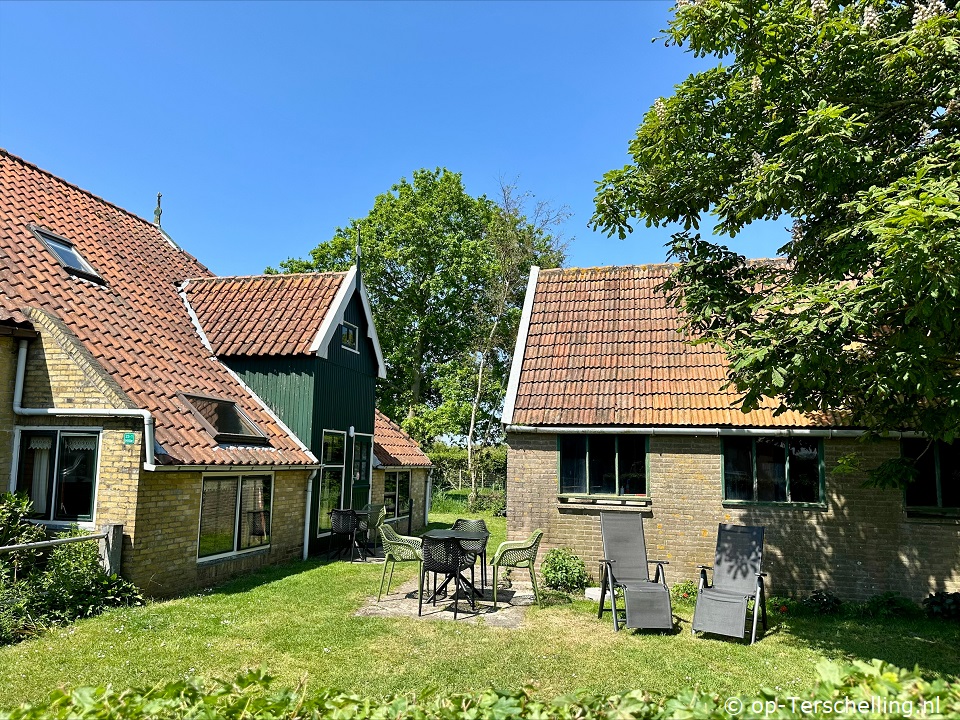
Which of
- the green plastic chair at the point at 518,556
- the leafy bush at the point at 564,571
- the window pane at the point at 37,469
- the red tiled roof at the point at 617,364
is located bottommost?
the leafy bush at the point at 564,571

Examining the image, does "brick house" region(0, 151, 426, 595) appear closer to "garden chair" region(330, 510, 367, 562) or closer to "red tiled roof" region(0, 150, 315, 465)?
"red tiled roof" region(0, 150, 315, 465)

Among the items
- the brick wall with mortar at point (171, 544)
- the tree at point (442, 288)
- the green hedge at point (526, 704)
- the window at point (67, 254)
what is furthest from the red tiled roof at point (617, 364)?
the tree at point (442, 288)

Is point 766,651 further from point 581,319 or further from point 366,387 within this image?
point 366,387

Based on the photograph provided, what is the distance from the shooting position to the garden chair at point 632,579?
8992mm

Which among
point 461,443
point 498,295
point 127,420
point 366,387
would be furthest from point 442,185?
point 127,420

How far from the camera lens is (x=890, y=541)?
10.8m

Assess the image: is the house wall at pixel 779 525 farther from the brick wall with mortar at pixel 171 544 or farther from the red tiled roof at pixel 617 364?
the brick wall with mortar at pixel 171 544

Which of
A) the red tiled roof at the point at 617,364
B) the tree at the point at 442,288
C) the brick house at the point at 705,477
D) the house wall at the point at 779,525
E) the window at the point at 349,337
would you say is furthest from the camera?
the tree at the point at 442,288

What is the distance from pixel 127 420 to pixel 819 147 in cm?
1008

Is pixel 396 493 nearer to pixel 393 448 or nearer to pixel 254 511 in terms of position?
pixel 393 448

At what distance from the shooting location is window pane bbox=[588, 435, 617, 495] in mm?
11969

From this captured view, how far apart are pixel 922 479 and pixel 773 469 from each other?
7.88 ft

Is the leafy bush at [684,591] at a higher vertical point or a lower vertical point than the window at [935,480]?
lower

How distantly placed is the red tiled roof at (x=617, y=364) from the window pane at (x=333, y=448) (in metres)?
5.49
